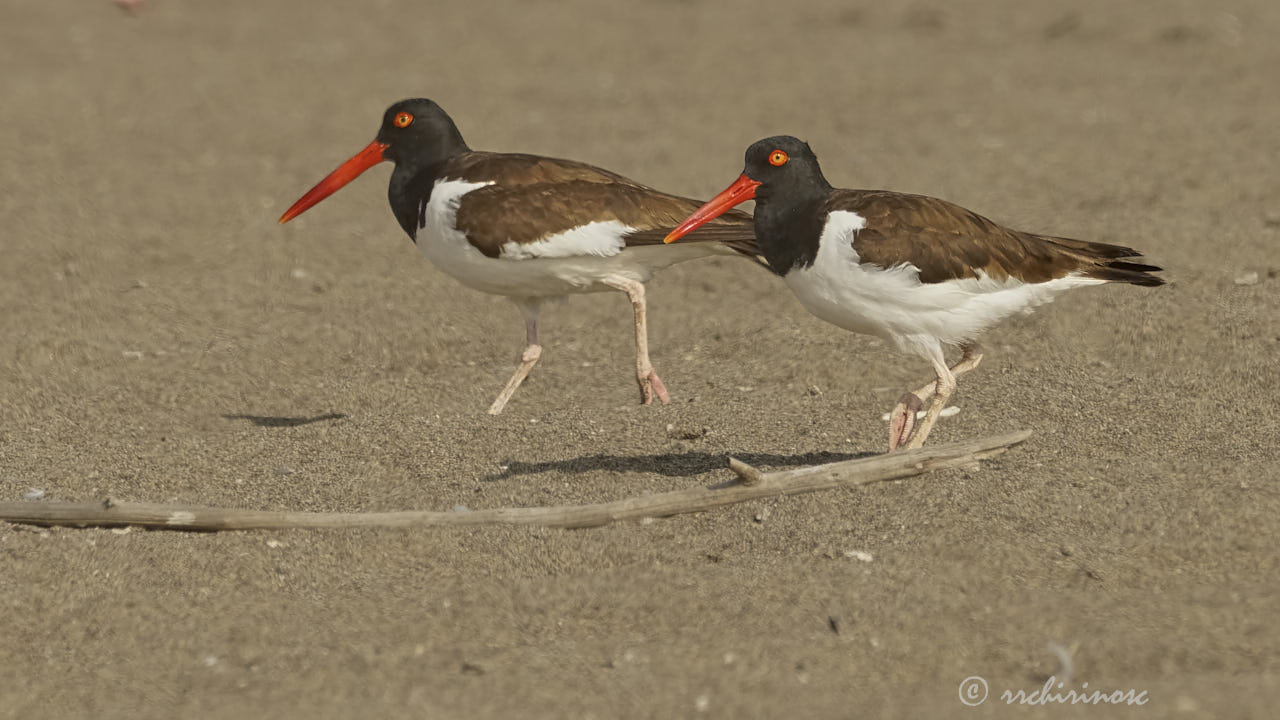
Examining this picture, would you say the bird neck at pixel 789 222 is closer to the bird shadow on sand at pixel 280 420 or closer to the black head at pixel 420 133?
the black head at pixel 420 133

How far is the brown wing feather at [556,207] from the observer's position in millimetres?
7082

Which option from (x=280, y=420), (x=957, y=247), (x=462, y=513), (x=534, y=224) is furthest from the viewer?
(x=280, y=420)

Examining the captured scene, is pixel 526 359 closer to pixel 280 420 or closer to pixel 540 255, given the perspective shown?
pixel 540 255

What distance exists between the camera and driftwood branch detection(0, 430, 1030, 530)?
564 centimetres

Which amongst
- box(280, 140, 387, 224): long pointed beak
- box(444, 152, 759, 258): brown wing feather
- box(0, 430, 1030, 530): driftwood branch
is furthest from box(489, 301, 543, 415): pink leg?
box(0, 430, 1030, 530): driftwood branch

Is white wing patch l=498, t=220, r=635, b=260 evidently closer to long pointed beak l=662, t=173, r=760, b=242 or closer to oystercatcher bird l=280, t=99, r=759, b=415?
oystercatcher bird l=280, t=99, r=759, b=415

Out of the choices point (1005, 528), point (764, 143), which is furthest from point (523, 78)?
point (1005, 528)

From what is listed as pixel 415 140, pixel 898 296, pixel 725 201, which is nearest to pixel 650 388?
pixel 725 201

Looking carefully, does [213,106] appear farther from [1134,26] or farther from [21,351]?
[1134,26]

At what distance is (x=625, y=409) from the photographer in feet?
24.1

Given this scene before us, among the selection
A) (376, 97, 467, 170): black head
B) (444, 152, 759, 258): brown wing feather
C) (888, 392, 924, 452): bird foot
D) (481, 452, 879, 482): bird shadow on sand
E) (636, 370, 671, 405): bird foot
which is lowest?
(481, 452, 879, 482): bird shadow on sand

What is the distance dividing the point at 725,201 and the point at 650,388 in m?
1.44

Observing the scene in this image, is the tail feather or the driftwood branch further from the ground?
the tail feather

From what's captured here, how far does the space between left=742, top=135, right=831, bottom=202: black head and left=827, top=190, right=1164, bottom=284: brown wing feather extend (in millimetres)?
134
